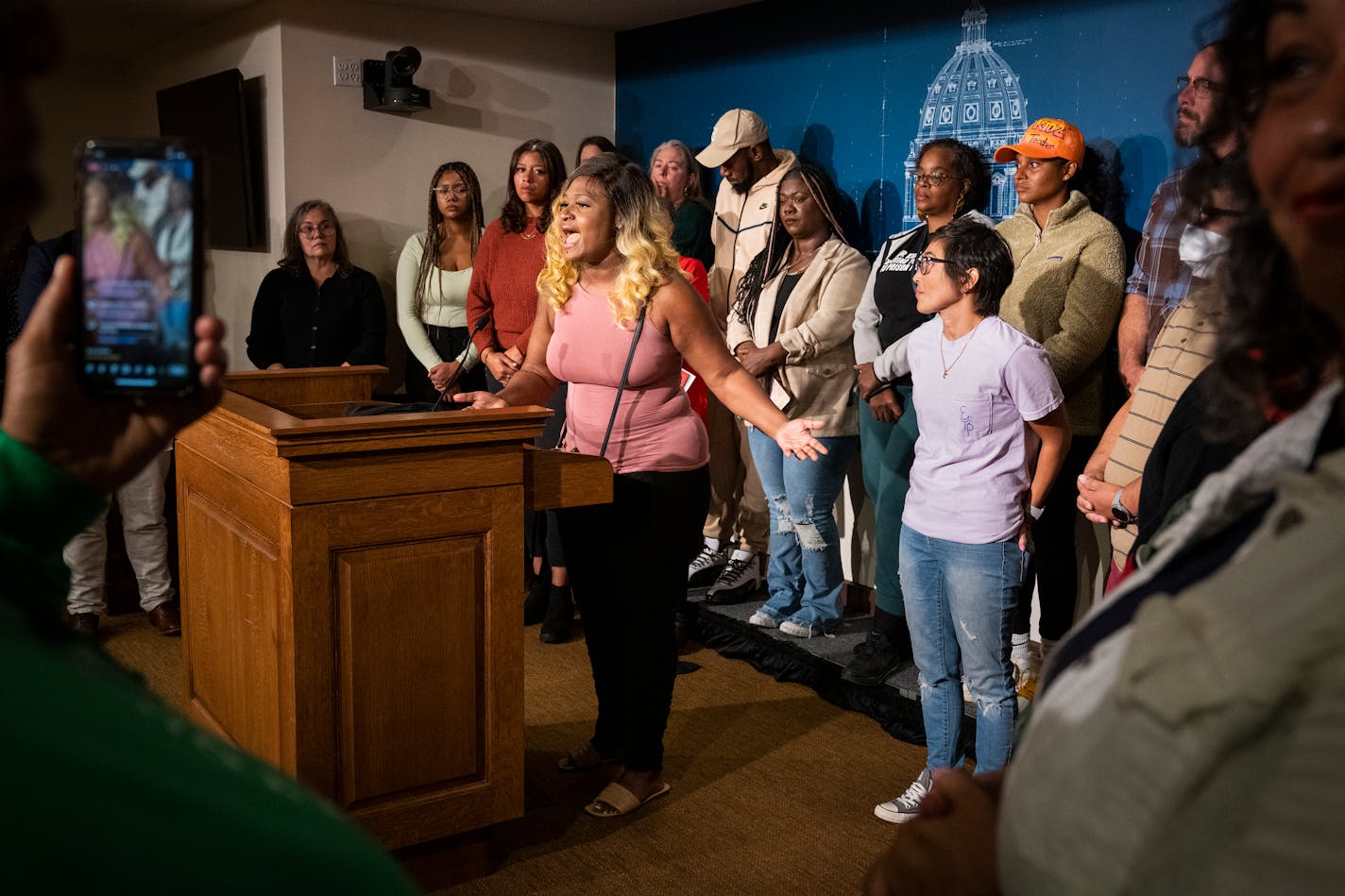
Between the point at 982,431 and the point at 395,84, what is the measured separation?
3624mm

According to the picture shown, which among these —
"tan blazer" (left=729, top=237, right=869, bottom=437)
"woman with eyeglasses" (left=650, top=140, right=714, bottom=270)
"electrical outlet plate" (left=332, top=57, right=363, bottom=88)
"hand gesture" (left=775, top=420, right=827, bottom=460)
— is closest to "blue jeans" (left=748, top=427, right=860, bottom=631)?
"tan blazer" (left=729, top=237, right=869, bottom=437)

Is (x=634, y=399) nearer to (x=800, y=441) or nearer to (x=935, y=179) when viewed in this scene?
(x=800, y=441)

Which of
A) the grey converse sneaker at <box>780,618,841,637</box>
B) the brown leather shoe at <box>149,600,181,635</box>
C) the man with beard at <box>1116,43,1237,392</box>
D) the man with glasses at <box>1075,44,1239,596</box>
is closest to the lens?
the man with glasses at <box>1075,44,1239,596</box>

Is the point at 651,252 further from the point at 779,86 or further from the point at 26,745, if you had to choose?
the point at 779,86

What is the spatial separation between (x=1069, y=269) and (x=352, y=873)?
3.33 metres

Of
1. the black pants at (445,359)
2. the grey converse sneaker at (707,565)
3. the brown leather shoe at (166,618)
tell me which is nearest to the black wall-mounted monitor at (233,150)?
the black pants at (445,359)

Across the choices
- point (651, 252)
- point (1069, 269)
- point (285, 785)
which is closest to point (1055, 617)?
point (1069, 269)

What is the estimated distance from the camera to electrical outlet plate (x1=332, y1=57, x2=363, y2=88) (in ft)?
17.4

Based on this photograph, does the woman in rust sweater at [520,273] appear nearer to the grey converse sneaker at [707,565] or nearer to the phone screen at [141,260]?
the grey converse sneaker at [707,565]

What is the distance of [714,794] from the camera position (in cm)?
298

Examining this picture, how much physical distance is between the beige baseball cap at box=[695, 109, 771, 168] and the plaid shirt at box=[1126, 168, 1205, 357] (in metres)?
1.73

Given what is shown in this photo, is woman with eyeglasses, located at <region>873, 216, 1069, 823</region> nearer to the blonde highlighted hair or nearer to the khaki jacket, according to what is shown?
the blonde highlighted hair

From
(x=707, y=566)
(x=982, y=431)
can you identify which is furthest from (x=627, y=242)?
(x=707, y=566)

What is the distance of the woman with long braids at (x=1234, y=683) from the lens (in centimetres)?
54
